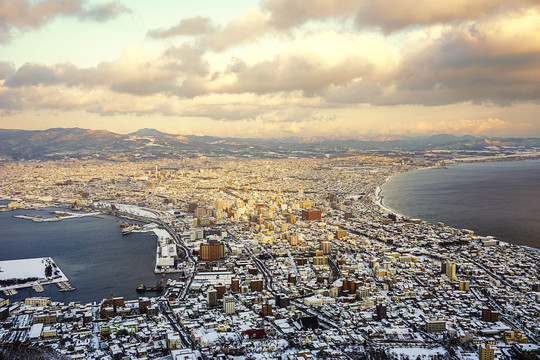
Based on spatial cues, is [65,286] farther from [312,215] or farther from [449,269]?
[312,215]

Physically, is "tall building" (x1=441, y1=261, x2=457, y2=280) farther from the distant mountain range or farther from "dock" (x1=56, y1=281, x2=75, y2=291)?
the distant mountain range

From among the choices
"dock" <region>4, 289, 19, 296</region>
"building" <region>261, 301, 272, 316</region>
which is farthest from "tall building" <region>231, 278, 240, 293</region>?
"dock" <region>4, 289, 19, 296</region>

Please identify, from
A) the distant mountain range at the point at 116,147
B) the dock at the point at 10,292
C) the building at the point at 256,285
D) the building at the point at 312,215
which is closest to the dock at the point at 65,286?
the dock at the point at 10,292

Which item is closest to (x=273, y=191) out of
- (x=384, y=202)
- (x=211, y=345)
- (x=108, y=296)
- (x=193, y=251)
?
(x=384, y=202)

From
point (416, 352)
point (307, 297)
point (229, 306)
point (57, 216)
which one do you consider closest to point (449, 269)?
point (307, 297)

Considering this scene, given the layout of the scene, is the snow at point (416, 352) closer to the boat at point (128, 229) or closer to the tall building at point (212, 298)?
the tall building at point (212, 298)
